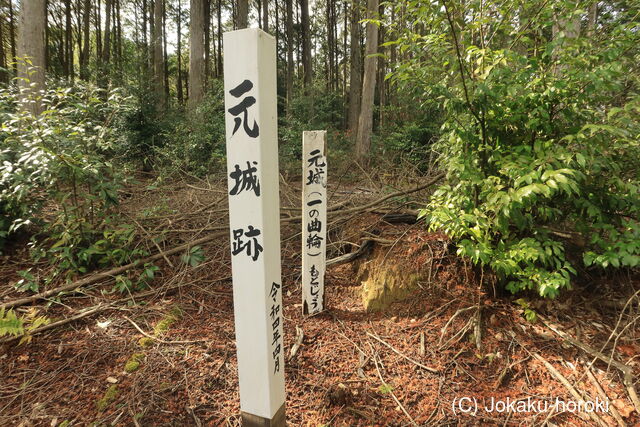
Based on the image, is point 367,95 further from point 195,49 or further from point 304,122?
point 195,49

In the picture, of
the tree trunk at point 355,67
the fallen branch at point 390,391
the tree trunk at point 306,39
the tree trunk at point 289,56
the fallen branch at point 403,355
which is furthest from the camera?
the tree trunk at point 289,56

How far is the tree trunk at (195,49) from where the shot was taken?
31.4ft

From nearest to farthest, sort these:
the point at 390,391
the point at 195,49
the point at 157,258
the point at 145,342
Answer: the point at 390,391
the point at 145,342
the point at 157,258
the point at 195,49

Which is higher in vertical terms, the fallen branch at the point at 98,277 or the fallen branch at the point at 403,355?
the fallen branch at the point at 98,277

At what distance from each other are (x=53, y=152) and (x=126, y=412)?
8.19ft

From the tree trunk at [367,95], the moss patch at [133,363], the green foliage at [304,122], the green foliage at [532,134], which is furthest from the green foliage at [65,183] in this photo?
the tree trunk at [367,95]

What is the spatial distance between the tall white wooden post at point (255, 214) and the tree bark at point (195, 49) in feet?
30.3

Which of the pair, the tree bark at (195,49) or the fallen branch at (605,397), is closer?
the fallen branch at (605,397)

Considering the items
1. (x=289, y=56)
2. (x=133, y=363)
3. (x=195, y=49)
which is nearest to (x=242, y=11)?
(x=195, y=49)

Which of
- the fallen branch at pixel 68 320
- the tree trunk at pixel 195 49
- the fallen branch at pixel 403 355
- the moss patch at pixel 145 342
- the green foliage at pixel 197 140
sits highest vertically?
the tree trunk at pixel 195 49

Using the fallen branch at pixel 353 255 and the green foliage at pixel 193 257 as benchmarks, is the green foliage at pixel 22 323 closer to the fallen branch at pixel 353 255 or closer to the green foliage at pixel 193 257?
the green foliage at pixel 193 257

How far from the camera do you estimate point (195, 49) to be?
386 inches

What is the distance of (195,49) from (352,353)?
404 inches

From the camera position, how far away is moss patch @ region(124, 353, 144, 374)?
251 centimetres
